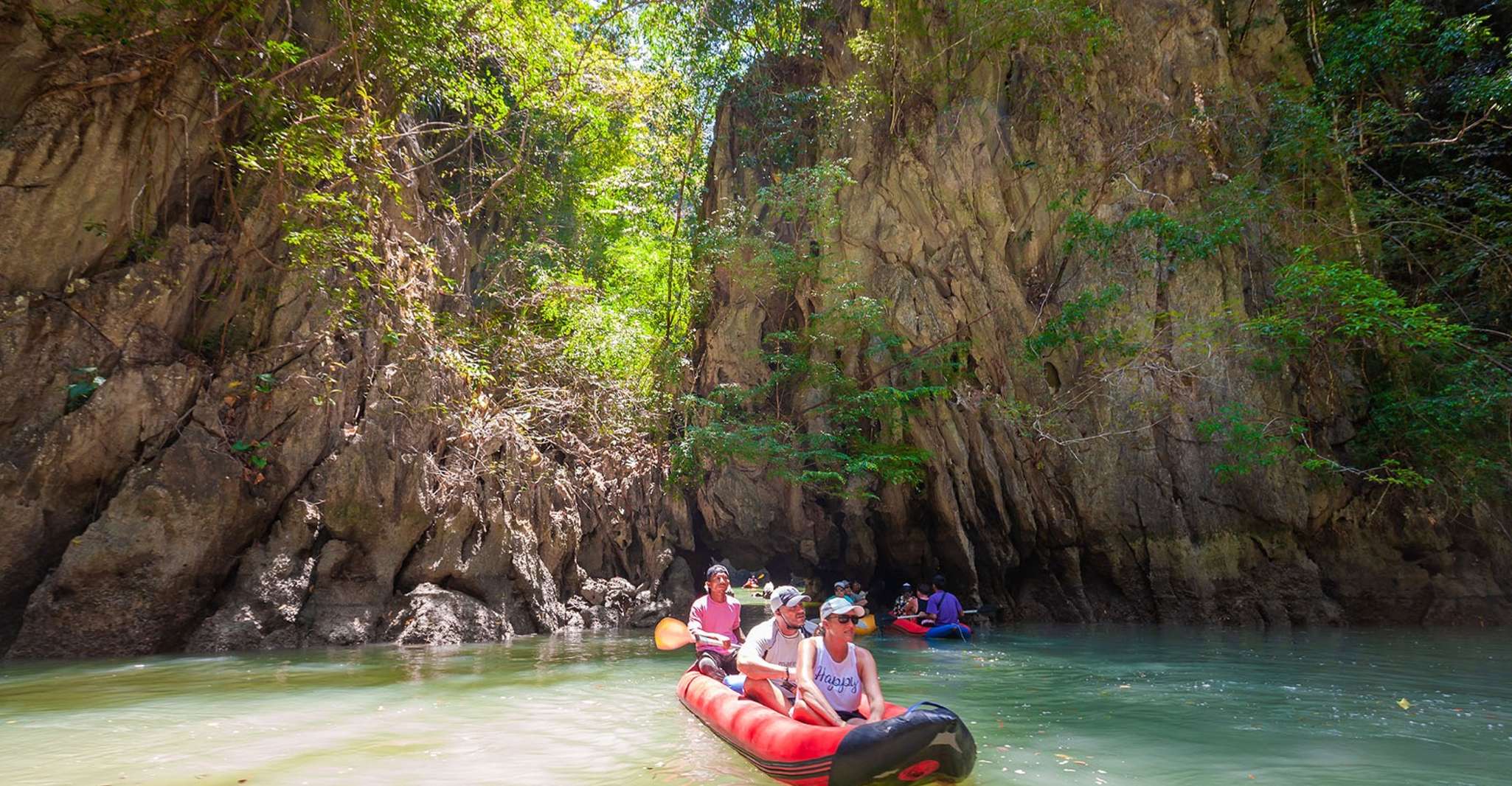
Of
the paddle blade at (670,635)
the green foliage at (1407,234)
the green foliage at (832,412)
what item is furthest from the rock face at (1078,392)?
the paddle blade at (670,635)

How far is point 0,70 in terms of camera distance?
868 cm

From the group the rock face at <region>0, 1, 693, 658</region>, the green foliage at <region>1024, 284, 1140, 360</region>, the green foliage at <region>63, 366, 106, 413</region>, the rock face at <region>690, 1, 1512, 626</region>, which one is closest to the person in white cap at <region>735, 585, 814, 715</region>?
the rock face at <region>0, 1, 693, 658</region>

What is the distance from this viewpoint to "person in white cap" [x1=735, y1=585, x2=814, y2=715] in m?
5.25

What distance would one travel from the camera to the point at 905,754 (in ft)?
11.9

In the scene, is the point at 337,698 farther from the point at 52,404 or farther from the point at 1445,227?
the point at 1445,227

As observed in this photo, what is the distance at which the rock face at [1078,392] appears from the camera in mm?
13914

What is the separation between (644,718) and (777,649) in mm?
1431

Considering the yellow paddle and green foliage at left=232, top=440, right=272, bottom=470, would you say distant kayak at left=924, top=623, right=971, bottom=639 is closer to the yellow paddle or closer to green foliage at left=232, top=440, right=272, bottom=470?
the yellow paddle

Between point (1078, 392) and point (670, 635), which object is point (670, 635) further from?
point (1078, 392)

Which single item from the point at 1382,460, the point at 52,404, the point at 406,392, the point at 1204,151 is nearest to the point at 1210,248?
the point at 1204,151

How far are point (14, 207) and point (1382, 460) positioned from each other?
64.5 feet

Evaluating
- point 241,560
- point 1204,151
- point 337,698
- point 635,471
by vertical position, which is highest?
point 1204,151

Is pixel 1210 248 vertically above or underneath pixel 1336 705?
above

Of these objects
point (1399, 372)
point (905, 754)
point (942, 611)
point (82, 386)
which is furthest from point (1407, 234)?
point (82, 386)
